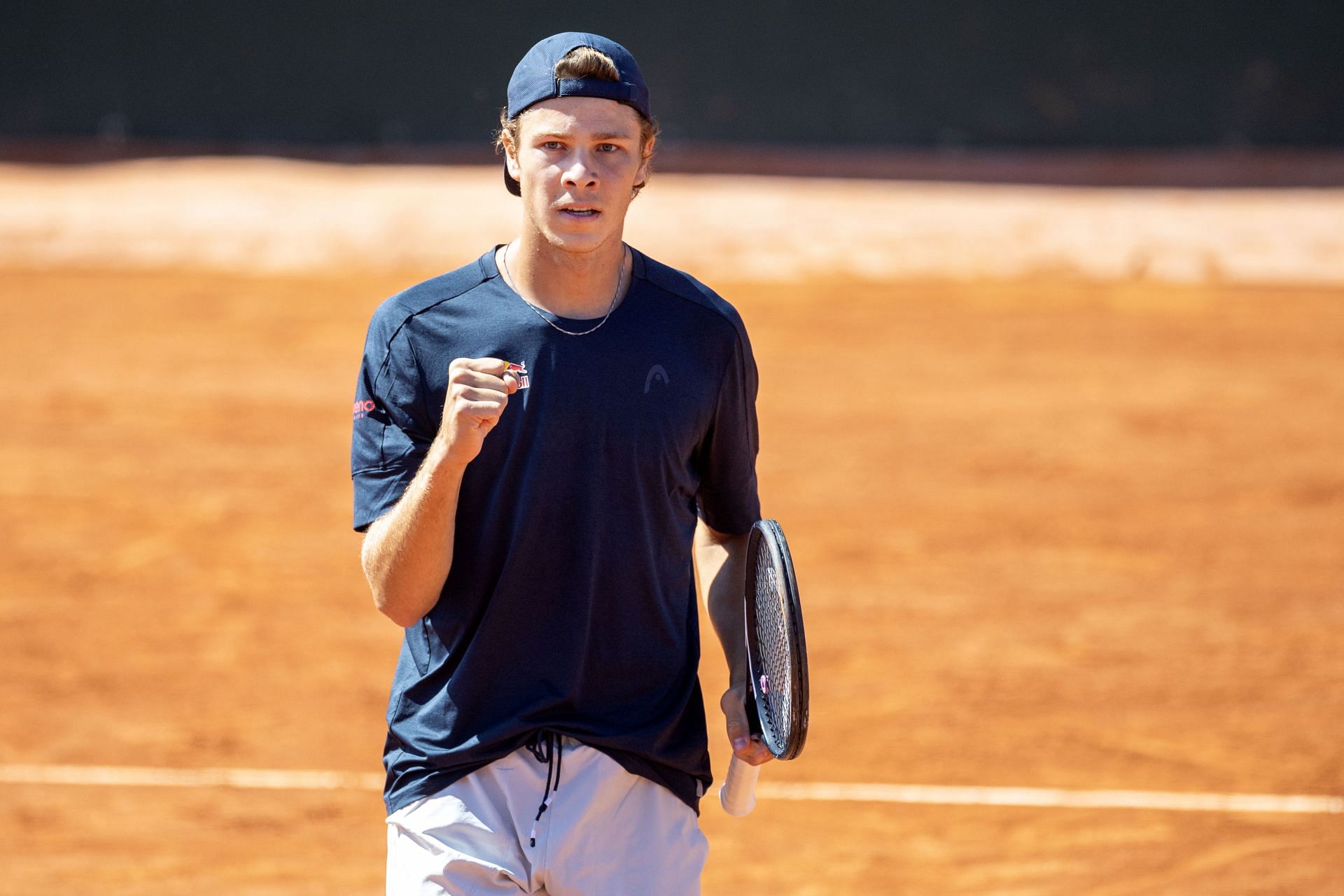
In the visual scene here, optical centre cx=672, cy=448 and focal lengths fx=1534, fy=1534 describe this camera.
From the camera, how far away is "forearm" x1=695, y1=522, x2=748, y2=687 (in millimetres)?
2965

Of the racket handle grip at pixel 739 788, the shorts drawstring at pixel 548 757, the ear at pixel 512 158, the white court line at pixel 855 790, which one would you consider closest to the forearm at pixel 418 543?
the shorts drawstring at pixel 548 757

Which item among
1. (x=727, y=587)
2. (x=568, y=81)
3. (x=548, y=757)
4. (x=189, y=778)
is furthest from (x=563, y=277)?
(x=189, y=778)

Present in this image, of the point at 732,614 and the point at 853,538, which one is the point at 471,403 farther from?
the point at 853,538

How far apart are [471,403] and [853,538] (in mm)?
6721

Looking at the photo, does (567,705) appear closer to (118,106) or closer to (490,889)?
(490,889)

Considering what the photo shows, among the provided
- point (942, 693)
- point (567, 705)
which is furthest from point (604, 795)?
point (942, 693)

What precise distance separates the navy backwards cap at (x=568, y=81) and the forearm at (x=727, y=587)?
0.81 meters

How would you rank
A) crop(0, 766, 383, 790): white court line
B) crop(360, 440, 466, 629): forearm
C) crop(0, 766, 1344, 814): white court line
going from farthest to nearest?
crop(0, 766, 383, 790): white court line
crop(0, 766, 1344, 814): white court line
crop(360, 440, 466, 629): forearm

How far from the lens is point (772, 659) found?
2.89 metres

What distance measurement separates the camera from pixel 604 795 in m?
2.71

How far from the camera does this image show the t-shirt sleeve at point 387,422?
2.69 metres

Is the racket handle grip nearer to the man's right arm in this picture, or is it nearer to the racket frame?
the racket frame

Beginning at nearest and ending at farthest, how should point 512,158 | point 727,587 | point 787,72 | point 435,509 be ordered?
point 435,509 → point 512,158 → point 727,587 → point 787,72

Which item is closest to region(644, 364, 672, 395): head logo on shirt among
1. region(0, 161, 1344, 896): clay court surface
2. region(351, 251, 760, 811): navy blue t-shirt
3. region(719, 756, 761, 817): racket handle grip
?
region(351, 251, 760, 811): navy blue t-shirt
